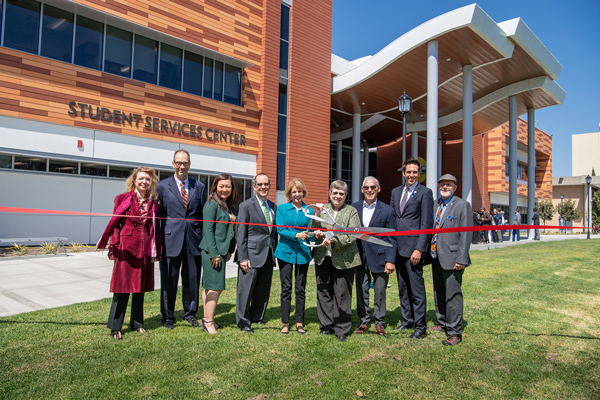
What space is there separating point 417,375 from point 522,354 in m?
1.31

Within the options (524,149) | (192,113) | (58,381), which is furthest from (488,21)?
(524,149)

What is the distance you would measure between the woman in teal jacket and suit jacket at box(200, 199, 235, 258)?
23.6 inches

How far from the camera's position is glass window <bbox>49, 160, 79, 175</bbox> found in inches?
504

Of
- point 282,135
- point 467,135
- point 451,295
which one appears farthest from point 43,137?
point 467,135

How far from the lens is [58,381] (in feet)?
9.76

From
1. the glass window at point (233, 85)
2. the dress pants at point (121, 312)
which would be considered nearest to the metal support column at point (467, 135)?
the glass window at point (233, 85)

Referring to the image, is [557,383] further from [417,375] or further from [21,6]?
[21,6]

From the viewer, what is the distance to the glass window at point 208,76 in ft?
53.8

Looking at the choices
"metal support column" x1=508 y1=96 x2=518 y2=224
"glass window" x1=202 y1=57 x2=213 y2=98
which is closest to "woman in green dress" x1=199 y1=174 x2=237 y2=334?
"glass window" x1=202 y1=57 x2=213 y2=98

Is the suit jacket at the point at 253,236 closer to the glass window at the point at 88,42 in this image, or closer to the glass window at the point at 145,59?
the glass window at the point at 88,42

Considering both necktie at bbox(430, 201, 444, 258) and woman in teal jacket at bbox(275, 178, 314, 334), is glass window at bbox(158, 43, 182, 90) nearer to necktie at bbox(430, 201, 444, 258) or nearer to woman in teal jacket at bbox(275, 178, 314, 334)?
woman in teal jacket at bbox(275, 178, 314, 334)

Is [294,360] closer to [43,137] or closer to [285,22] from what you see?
[43,137]

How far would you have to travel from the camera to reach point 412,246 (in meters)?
4.38

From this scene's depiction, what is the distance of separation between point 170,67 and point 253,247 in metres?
13.2
